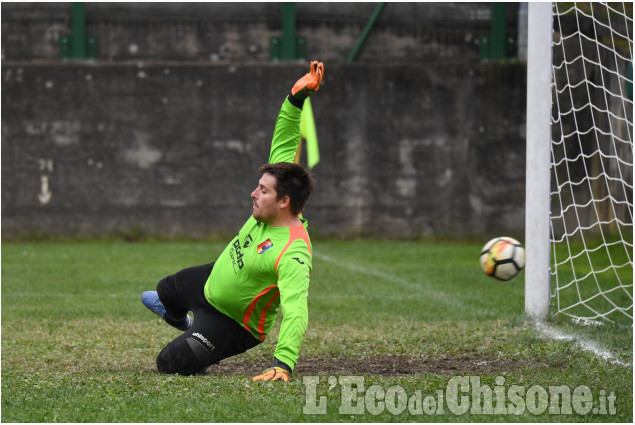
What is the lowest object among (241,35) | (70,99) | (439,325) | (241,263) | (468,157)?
(439,325)

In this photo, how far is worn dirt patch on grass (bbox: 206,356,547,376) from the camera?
233 inches

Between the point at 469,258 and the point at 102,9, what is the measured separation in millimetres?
9043

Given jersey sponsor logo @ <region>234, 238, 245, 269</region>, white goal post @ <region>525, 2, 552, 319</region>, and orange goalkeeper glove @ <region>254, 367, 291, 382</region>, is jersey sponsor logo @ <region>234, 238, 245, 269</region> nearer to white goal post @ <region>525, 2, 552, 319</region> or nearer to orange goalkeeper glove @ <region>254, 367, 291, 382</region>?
orange goalkeeper glove @ <region>254, 367, 291, 382</region>

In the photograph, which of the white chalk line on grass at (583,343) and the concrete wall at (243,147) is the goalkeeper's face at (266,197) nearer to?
the white chalk line on grass at (583,343)

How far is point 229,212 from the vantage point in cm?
1753

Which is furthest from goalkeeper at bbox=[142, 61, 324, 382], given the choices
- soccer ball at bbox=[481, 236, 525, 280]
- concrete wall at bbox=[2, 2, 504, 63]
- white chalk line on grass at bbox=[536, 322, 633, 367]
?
concrete wall at bbox=[2, 2, 504, 63]

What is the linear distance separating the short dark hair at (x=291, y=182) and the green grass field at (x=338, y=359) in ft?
3.67

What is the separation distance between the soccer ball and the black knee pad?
2.25 m

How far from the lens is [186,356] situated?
5.58 m

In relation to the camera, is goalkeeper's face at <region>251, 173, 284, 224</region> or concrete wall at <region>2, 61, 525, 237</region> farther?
concrete wall at <region>2, 61, 525, 237</region>

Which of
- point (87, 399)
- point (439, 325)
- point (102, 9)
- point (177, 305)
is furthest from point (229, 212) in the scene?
point (87, 399)

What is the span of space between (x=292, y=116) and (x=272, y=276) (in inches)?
44.1

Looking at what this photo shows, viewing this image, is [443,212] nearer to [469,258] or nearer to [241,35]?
[469,258]

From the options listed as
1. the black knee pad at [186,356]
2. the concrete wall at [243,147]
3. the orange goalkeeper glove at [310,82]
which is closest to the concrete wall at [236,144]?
the concrete wall at [243,147]
